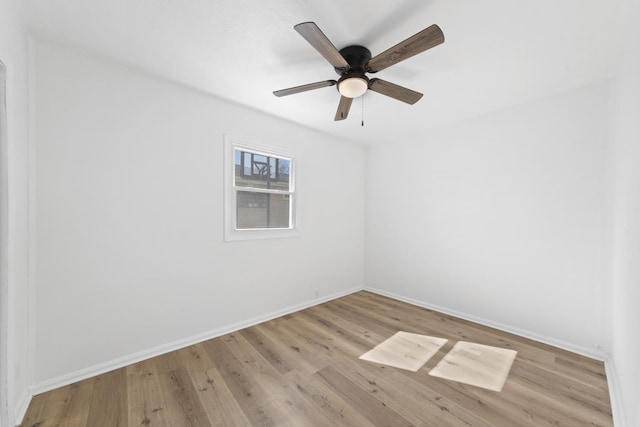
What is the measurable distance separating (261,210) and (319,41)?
2.10 meters

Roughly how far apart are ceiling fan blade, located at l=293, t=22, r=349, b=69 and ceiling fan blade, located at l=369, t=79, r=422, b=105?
1.04ft

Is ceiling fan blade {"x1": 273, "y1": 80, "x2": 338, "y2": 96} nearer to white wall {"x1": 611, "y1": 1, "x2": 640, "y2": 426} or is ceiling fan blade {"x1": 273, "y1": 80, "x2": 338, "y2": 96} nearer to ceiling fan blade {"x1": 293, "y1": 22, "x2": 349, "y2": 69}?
ceiling fan blade {"x1": 293, "y1": 22, "x2": 349, "y2": 69}

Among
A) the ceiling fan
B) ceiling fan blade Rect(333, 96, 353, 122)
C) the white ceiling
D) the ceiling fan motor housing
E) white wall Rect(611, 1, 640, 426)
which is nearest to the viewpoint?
white wall Rect(611, 1, 640, 426)

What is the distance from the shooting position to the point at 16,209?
5.04 ft

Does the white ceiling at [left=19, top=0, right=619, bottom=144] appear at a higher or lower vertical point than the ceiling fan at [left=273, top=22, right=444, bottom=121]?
higher

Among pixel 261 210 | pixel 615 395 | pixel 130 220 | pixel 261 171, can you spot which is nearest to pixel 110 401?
pixel 130 220

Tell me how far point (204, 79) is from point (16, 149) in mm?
1428

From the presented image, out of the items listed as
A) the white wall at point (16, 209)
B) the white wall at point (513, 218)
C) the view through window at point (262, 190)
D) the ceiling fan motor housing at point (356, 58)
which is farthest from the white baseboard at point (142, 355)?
the ceiling fan motor housing at point (356, 58)

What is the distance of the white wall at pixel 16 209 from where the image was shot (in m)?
1.35

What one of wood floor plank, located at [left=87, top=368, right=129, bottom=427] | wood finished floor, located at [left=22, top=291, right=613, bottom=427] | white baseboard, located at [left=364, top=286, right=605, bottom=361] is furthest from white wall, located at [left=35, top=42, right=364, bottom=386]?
white baseboard, located at [left=364, top=286, right=605, bottom=361]

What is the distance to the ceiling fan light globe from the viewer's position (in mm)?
1892

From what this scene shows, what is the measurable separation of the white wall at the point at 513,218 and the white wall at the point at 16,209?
391 centimetres

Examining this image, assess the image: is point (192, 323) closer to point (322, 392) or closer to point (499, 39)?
point (322, 392)

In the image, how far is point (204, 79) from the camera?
2.34 m
